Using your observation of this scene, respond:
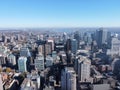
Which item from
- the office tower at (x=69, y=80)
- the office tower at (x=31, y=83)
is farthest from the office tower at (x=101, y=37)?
the office tower at (x=31, y=83)

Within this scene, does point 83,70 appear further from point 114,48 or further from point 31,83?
point 114,48

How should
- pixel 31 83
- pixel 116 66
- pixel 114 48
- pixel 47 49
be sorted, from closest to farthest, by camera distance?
pixel 31 83, pixel 116 66, pixel 47 49, pixel 114 48

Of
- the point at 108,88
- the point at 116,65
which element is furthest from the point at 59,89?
the point at 116,65

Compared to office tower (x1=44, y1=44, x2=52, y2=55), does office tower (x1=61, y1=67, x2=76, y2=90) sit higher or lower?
lower

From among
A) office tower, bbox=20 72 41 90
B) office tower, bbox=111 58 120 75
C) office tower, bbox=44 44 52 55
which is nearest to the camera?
office tower, bbox=20 72 41 90

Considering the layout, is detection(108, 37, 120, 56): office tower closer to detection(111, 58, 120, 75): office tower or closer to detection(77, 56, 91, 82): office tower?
detection(111, 58, 120, 75): office tower

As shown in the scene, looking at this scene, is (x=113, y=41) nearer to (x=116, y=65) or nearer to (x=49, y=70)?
(x=116, y=65)

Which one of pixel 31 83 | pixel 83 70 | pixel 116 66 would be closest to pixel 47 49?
pixel 83 70

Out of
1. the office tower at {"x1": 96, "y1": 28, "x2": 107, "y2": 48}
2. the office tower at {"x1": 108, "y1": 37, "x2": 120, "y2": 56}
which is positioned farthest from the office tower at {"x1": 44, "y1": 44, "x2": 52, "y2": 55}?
the office tower at {"x1": 96, "y1": 28, "x2": 107, "y2": 48}

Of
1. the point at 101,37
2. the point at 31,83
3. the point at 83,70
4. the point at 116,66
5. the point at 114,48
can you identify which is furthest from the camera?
the point at 101,37

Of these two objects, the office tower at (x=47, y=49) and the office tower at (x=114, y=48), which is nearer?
the office tower at (x=114, y=48)

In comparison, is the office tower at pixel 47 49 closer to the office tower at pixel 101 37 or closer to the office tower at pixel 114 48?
the office tower at pixel 114 48
